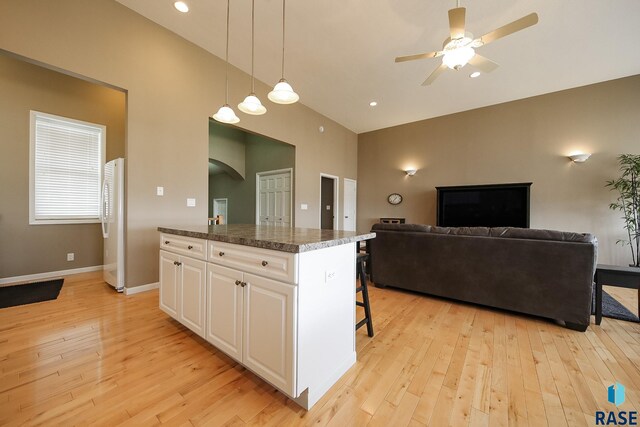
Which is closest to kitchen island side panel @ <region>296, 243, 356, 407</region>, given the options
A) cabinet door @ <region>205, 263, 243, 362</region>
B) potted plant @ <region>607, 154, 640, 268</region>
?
cabinet door @ <region>205, 263, 243, 362</region>

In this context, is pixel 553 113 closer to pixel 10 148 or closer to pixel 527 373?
pixel 527 373

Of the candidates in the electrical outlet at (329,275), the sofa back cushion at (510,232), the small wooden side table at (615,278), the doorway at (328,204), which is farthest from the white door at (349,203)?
the electrical outlet at (329,275)

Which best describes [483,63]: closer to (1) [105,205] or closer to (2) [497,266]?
(2) [497,266]

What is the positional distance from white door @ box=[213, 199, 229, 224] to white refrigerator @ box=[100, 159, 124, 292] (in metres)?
3.73

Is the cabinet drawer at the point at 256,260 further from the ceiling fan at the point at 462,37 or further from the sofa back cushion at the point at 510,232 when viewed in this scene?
the ceiling fan at the point at 462,37

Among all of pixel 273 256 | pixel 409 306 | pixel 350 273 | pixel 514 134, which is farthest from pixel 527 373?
pixel 514 134

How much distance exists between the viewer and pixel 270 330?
1318 mm

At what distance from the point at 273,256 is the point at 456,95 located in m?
5.29

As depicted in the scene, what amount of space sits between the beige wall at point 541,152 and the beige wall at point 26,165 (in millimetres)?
6485

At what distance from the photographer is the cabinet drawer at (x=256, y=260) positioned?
123cm

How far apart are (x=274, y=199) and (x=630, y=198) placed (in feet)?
21.8

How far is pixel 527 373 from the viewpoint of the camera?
1619mm

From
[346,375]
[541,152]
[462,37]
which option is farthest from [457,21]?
[541,152]

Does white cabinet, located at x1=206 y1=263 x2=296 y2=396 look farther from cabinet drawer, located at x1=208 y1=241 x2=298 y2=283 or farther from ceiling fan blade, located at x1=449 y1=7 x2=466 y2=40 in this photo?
ceiling fan blade, located at x1=449 y1=7 x2=466 y2=40
